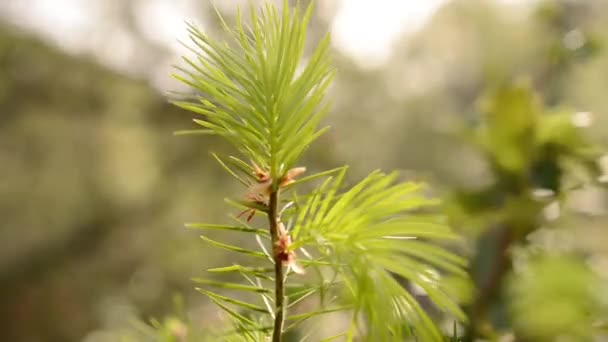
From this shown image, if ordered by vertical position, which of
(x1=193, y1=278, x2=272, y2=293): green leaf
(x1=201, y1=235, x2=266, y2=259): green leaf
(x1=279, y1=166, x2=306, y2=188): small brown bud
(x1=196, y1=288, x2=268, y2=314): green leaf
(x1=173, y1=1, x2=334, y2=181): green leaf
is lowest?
A: (x1=196, y1=288, x2=268, y2=314): green leaf

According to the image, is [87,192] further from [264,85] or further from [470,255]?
[264,85]

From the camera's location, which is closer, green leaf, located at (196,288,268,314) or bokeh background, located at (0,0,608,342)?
green leaf, located at (196,288,268,314)

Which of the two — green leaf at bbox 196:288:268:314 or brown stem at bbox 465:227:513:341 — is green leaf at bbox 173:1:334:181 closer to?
green leaf at bbox 196:288:268:314

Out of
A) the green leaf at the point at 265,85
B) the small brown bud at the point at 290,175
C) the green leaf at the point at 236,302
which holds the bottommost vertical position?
the green leaf at the point at 236,302

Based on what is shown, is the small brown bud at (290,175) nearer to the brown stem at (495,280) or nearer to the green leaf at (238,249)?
the green leaf at (238,249)

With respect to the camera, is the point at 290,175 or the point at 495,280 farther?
the point at 495,280

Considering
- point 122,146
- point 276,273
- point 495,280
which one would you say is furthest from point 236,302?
point 122,146

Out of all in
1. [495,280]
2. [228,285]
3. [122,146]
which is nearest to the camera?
[228,285]

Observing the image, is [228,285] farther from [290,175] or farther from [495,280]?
[495,280]

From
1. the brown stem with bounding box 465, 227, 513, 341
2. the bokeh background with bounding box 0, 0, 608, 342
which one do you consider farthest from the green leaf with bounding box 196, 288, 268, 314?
the bokeh background with bounding box 0, 0, 608, 342

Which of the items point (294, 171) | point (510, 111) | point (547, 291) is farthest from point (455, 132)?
point (294, 171)

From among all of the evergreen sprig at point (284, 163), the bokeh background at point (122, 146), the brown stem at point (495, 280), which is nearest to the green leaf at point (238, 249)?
the evergreen sprig at point (284, 163)
